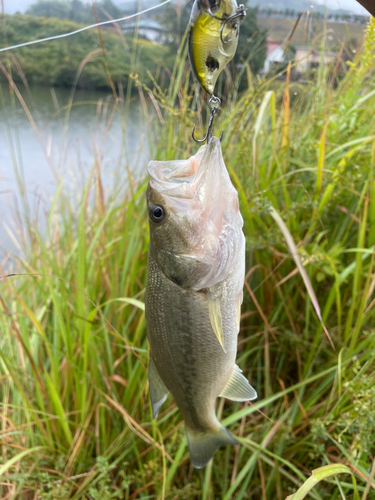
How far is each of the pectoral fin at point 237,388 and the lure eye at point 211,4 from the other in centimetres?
66

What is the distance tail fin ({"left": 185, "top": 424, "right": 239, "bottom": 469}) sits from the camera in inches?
31.4

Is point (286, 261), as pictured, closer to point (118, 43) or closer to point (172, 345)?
point (172, 345)

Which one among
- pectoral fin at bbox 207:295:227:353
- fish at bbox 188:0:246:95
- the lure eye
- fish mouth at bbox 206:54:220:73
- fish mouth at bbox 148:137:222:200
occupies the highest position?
the lure eye

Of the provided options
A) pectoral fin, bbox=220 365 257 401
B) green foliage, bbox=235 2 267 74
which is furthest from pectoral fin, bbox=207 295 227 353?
green foliage, bbox=235 2 267 74

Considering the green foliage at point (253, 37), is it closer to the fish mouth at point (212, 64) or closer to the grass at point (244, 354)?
the grass at point (244, 354)

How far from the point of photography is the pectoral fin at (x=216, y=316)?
639 mm

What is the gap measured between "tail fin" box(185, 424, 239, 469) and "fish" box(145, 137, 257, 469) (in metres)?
0.15

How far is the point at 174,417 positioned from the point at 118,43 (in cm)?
223

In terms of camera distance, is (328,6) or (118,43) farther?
(118,43)

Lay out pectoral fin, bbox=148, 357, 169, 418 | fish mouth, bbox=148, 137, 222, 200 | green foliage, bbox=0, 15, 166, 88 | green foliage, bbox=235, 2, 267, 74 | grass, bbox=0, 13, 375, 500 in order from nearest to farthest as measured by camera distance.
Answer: fish mouth, bbox=148, 137, 222, 200 → pectoral fin, bbox=148, 357, 169, 418 → grass, bbox=0, 13, 375, 500 → green foliage, bbox=235, 2, 267, 74 → green foliage, bbox=0, 15, 166, 88

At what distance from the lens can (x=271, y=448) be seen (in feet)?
4.05

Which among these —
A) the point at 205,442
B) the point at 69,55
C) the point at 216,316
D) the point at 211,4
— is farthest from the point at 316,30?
the point at 205,442

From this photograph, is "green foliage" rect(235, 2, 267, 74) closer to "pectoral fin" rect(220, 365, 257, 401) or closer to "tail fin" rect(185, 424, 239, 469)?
"pectoral fin" rect(220, 365, 257, 401)

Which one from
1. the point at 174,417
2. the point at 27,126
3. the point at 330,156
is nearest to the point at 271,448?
the point at 174,417
